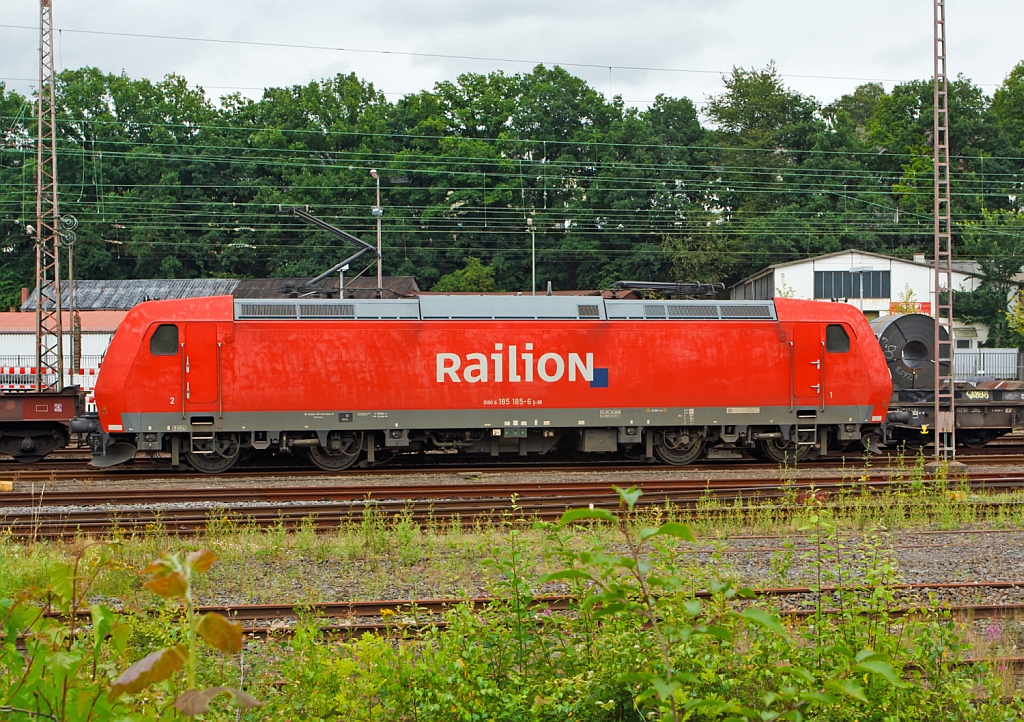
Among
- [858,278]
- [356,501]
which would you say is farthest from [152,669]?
[858,278]

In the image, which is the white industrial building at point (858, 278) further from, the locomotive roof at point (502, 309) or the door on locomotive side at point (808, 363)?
the locomotive roof at point (502, 309)

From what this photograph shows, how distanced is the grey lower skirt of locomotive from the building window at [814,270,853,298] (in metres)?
24.2

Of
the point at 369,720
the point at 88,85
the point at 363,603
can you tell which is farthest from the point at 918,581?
the point at 88,85

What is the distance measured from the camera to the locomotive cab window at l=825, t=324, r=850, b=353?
17312mm

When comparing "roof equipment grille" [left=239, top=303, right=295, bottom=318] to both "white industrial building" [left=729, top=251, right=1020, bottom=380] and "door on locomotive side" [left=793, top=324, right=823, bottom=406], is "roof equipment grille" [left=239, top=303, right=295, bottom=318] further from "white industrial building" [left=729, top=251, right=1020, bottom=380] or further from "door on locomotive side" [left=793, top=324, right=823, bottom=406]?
"white industrial building" [left=729, top=251, right=1020, bottom=380]

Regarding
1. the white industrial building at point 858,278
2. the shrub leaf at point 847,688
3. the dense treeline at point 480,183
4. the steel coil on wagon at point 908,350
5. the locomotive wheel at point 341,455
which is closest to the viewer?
the shrub leaf at point 847,688

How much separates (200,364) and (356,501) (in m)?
4.61

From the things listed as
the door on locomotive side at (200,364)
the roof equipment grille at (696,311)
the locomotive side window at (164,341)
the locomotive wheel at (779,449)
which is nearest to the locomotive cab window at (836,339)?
the locomotive wheel at (779,449)

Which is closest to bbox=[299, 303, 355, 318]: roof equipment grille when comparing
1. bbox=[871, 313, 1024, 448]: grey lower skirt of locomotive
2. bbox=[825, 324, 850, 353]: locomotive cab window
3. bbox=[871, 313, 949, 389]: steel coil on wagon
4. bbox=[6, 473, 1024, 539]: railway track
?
bbox=[6, 473, 1024, 539]: railway track

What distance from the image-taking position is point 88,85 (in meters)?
62.6

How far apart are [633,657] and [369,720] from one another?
1.57m

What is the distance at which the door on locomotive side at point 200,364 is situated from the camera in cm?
1585

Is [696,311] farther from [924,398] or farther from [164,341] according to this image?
[164,341]

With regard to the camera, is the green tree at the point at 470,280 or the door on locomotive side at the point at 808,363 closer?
the door on locomotive side at the point at 808,363
